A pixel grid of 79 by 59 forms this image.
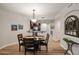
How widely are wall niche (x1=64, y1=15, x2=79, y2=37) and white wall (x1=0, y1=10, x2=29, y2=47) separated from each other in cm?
87

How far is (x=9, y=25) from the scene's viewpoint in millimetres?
2182

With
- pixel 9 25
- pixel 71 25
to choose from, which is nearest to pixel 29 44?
pixel 9 25

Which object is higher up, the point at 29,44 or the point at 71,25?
the point at 71,25

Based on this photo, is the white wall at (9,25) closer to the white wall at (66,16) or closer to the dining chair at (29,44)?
the dining chair at (29,44)

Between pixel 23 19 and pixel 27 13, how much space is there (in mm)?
161

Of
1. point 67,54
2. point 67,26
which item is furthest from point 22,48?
point 67,26

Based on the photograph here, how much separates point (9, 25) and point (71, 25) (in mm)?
1343

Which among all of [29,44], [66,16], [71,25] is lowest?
[29,44]

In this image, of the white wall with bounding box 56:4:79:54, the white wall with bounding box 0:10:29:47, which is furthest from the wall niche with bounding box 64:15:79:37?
the white wall with bounding box 0:10:29:47

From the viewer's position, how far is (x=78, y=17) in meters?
2.20

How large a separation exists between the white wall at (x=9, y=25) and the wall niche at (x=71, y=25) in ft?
2.87

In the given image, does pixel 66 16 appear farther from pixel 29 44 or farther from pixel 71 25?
pixel 29 44

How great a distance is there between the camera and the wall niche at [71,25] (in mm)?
2103

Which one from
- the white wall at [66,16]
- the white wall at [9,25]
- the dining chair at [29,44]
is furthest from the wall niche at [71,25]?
the white wall at [9,25]
